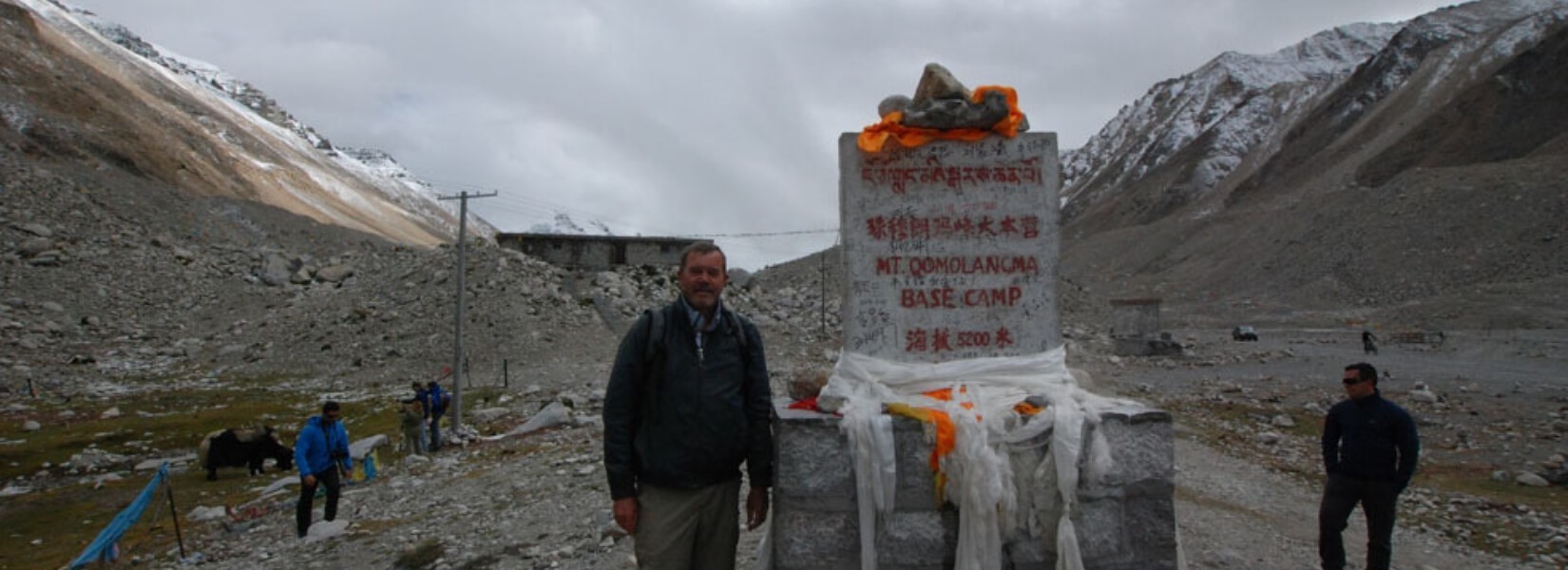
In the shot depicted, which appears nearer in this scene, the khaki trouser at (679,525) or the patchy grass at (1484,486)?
the khaki trouser at (679,525)

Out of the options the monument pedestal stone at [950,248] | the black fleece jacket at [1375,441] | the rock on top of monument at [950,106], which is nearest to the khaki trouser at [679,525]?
the monument pedestal stone at [950,248]

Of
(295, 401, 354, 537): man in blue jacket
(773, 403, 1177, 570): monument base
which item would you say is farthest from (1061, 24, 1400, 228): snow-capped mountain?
(773, 403, 1177, 570): monument base

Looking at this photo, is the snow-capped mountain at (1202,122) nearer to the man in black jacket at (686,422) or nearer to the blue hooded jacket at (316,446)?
the blue hooded jacket at (316,446)

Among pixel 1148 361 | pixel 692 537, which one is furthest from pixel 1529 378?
pixel 692 537

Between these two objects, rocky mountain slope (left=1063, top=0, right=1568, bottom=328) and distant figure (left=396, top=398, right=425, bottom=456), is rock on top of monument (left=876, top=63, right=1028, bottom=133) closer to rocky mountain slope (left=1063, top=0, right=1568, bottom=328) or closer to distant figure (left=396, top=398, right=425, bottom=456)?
distant figure (left=396, top=398, right=425, bottom=456)

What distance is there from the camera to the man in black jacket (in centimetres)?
369

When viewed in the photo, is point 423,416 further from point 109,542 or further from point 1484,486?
point 1484,486

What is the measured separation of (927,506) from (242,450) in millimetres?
14203

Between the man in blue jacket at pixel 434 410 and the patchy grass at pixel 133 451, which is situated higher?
the man in blue jacket at pixel 434 410

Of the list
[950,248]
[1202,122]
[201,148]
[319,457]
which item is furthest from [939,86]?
[1202,122]

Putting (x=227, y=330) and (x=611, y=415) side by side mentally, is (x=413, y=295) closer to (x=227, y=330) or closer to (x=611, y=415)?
(x=227, y=330)

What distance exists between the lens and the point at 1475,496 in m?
9.08

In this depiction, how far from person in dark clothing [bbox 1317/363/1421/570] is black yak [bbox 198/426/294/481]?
15.2 meters

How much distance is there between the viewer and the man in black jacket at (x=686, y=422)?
3691 mm
